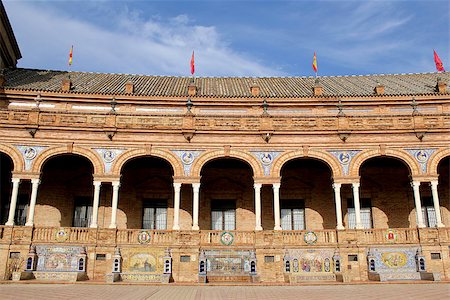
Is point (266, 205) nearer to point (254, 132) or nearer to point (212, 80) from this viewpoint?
point (254, 132)

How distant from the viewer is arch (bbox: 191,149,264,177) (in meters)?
21.0

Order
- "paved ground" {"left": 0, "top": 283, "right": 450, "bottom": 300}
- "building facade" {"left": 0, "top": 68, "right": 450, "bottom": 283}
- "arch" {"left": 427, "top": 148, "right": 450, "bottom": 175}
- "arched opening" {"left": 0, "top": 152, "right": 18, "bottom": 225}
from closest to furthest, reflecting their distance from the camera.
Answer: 1. "paved ground" {"left": 0, "top": 283, "right": 450, "bottom": 300}
2. "building facade" {"left": 0, "top": 68, "right": 450, "bottom": 283}
3. "arch" {"left": 427, "top": 148, "right": 450, "bottom": 175}
4. "arched opening" {"left": 0, "top": 152, "right": 18, "bottom": 225}

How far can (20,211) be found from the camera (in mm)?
23344

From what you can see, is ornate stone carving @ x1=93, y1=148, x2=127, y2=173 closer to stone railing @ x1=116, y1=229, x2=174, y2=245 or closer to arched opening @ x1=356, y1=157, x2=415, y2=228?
stone railing @ x1=116, y1=229, x2=174, y2=245

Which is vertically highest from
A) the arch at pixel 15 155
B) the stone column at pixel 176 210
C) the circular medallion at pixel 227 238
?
the arch at pixel 15 155

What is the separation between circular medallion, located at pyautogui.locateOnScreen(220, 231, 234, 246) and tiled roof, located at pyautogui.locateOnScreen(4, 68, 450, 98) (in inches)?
385

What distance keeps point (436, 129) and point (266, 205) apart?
971cm

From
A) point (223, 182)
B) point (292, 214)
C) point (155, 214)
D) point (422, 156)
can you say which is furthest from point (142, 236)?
point (422, 156)

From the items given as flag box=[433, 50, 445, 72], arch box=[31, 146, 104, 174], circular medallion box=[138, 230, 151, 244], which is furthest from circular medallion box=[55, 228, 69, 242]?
flag box=[433, 50, 445, 72]

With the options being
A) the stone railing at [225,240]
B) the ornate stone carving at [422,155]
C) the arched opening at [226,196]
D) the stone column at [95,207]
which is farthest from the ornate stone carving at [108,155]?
the ornate stone carving at [422,155]

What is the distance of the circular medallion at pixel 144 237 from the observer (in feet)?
64.1

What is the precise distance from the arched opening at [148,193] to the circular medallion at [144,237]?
12.6ft

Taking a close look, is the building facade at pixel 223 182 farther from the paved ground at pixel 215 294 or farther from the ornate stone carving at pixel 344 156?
the paved ground at pixel 215 294

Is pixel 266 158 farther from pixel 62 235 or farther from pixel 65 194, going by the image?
pixel 65 194
